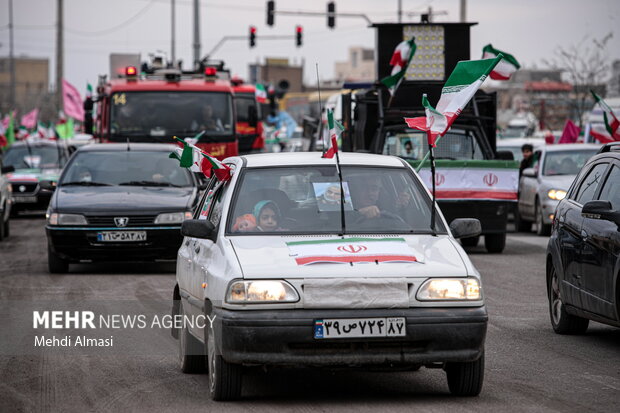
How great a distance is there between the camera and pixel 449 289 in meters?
7.13

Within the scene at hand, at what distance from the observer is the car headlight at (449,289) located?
7.09m

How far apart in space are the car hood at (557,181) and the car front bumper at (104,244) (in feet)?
31.9

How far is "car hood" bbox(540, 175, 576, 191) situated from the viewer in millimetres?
23359

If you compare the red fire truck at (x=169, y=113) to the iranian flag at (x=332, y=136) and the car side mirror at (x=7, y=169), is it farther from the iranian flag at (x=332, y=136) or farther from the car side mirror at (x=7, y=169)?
the iranian flag at (x=332, y=136)

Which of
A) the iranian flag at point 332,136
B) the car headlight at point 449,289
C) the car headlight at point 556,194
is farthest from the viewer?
the car headlight at point 556,194

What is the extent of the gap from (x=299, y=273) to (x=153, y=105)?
55.7ft

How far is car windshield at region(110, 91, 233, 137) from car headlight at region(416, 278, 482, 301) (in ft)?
54.0

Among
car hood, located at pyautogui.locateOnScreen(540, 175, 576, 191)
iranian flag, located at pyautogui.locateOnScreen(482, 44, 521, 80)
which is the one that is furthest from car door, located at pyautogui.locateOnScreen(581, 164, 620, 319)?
car hood, located at pyautogui.locateOnScreen(540, 175, 576, 191)

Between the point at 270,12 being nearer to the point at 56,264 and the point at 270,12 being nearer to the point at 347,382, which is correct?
the point at 56,264

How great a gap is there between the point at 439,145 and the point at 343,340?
14171 millimetres

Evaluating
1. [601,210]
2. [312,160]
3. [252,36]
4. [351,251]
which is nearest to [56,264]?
[312,160]

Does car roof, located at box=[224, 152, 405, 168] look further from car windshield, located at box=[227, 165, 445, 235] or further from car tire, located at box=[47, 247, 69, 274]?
car tire, located at box=[47, 247, 69, 274]

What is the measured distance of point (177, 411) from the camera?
721 cm

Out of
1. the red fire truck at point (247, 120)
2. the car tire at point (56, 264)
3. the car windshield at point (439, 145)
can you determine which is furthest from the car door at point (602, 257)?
the red fire truck at point (247, 120)
